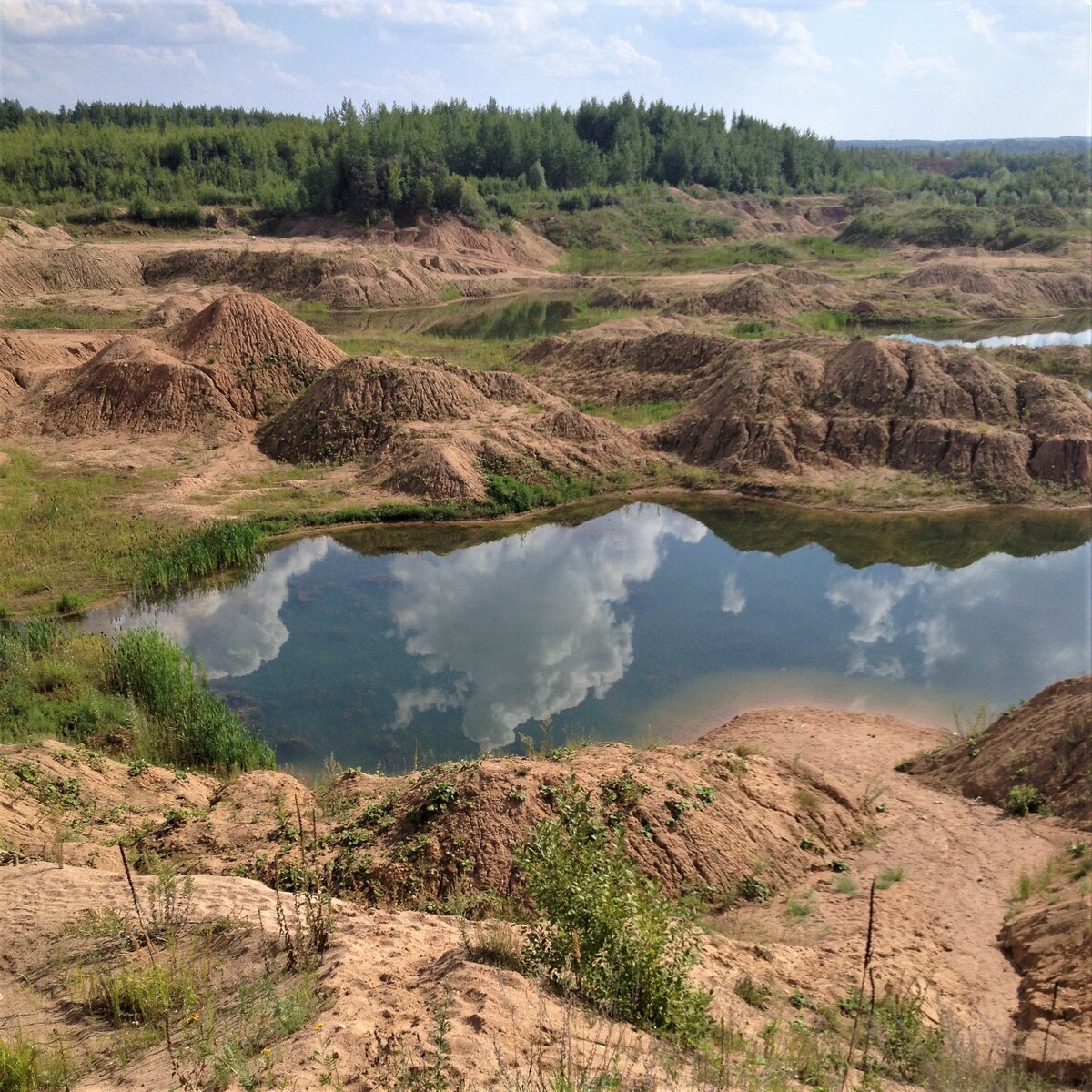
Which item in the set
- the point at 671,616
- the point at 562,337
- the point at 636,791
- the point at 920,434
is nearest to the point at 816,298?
the point at 562,337

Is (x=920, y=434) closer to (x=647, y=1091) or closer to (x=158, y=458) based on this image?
(x=158, y=458)

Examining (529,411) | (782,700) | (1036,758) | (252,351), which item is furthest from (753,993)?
(252,351)

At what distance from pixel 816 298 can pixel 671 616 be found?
131 ft

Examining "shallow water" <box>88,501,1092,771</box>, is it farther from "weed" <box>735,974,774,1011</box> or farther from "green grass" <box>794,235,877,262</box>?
"green grass" <box>794,235,877,262</box>

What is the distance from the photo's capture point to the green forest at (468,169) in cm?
7662

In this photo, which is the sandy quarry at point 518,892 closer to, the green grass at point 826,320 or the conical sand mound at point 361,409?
the conical sand mound at point 361,409

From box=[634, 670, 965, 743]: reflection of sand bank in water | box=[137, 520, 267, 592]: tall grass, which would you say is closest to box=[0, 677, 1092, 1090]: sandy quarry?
box=[634, 670, 965, 743]: reflection of sand bank in water

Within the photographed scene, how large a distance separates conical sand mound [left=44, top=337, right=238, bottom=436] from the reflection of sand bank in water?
21.6 meters

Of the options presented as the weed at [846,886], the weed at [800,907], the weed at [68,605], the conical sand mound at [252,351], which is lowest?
the weed at [800,907]

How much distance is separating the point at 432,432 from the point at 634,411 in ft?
29.7

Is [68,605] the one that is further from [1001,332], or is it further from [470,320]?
[1001,332]

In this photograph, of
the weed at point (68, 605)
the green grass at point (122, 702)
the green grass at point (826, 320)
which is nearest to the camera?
the green grass at point (122, 702)

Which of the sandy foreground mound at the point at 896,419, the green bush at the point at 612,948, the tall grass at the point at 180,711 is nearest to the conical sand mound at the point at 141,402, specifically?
the sandy foreground mound at the point at 896,419

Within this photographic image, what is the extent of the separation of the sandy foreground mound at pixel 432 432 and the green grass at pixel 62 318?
23.1m
